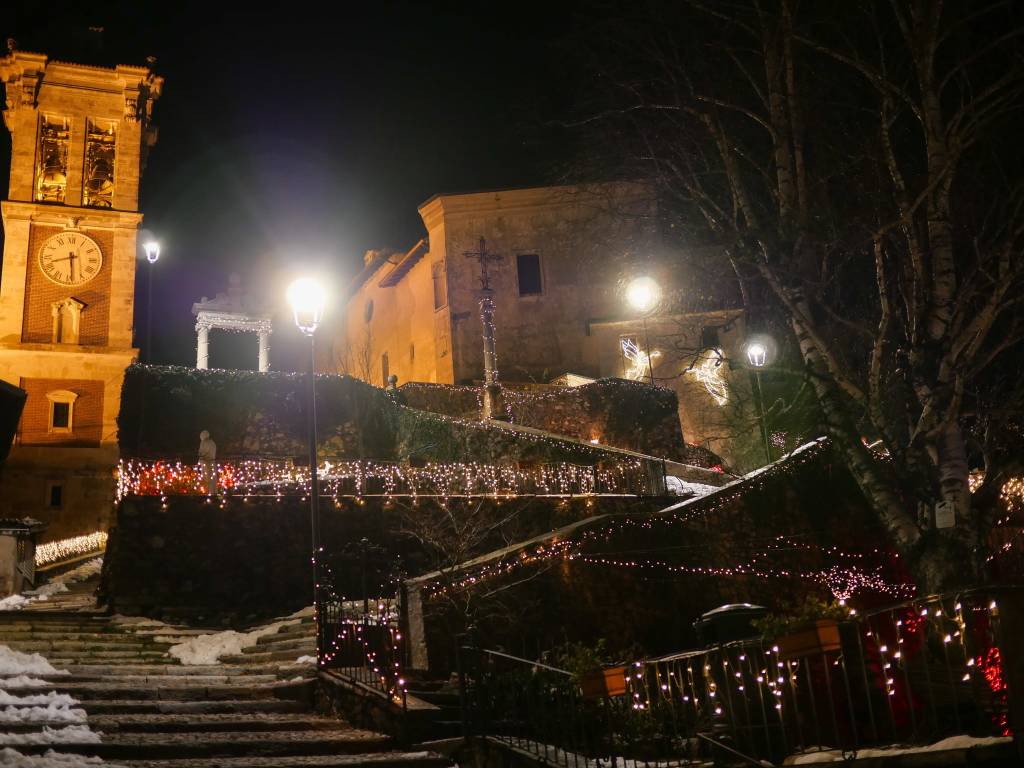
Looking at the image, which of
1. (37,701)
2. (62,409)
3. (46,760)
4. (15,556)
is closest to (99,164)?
(62,409)

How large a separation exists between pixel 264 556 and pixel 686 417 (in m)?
21.6

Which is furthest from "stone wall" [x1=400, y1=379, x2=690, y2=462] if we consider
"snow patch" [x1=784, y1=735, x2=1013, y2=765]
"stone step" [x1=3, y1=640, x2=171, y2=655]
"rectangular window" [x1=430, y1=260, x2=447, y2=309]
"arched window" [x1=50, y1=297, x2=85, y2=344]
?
"snow patch" [x1=784, y1=735, x2=1013, y2=765]

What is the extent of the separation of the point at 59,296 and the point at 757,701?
35602 mm

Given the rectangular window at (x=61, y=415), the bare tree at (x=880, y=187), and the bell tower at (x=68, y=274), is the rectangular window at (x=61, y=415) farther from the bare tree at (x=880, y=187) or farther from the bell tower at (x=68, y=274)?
the bare tree at (x=880, y=187)

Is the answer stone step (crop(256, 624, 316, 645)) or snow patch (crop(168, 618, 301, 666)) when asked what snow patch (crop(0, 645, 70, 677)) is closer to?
snow patch (crop(168, 618, 301, 666))

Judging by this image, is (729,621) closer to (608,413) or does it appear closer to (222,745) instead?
(222,745)

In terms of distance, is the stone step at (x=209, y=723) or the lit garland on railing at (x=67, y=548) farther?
the lit garland on railing at (x=67, y=548)

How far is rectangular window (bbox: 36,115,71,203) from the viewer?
128 feet

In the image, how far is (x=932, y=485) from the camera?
38.4 feet

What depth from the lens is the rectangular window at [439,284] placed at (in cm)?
3878

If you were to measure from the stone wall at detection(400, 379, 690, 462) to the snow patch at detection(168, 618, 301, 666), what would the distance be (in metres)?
15.6

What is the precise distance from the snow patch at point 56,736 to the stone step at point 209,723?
28 cm

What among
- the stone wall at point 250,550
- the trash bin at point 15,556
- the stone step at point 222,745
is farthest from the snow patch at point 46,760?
the trash bin at point 15,556

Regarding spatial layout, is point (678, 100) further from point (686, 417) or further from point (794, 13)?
point (686, 417)
